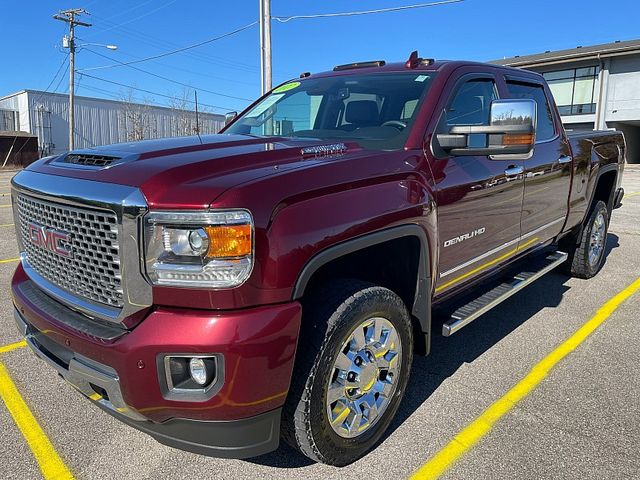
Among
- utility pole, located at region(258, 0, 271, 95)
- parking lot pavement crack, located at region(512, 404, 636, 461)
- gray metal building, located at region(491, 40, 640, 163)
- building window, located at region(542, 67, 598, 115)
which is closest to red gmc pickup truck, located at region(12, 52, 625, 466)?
parking lot pavement crack, located at region(512, 404, 636, 461)

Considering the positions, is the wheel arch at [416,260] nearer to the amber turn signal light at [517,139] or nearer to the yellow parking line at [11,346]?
the amber turn signal light at [517,139]

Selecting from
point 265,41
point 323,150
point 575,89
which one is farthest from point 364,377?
point 575,89

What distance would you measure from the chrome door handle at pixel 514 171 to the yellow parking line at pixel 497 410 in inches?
53.1

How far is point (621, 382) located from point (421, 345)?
4.90ft

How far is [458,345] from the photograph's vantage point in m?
4.03

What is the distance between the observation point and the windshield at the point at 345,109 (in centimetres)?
318

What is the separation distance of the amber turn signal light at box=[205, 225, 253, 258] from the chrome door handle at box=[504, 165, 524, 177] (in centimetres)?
224

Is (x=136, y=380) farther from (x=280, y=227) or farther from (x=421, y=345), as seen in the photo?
(x=421, y=345)

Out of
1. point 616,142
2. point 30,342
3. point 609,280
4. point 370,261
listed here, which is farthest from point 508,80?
point 30,342

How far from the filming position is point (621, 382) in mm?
3416

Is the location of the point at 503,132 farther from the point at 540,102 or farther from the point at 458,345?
the point at 540,102

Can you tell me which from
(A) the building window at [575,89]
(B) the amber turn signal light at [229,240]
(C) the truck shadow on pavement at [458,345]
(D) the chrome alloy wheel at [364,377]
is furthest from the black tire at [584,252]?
(A) the building window at [575,89]

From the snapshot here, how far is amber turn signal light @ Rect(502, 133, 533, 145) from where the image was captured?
2795mm

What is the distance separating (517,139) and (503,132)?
11cm
